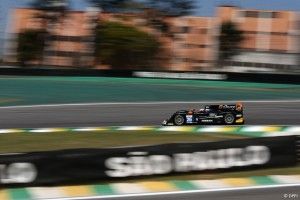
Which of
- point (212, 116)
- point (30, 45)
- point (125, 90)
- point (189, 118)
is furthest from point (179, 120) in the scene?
point (30, 45)

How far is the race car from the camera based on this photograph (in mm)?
13234

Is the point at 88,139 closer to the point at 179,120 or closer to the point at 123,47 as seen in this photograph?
the point at 179,120

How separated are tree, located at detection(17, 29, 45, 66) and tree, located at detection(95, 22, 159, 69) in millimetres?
3038

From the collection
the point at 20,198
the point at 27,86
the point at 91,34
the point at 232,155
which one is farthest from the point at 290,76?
the point at 20,198

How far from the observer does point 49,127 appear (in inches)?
551

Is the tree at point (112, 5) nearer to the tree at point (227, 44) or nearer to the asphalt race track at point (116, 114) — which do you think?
the tree at point (227, 44)

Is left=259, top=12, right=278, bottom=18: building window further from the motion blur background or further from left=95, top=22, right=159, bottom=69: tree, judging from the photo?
left=95, top=22, right=159, bottom=69: tree

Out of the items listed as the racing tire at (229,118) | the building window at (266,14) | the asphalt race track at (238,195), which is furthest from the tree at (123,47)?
the asphalt race track at (238,195)

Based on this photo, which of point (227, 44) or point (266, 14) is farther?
point (266, 14)

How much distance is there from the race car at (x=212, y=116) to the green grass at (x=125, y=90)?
234 inches

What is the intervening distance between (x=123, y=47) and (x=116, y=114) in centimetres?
1549

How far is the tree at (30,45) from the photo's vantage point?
26.4 metres

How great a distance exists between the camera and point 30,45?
95.9 feet

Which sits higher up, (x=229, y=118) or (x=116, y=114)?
(x=229, y=118)
